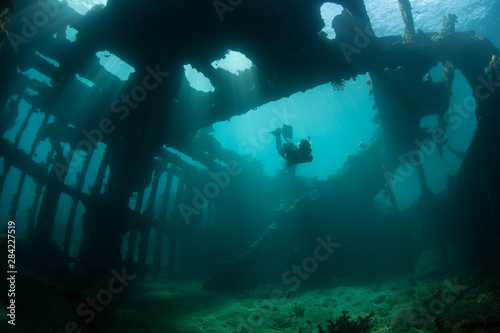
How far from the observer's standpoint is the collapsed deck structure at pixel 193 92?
683 cm

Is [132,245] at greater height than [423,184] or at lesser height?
lesser

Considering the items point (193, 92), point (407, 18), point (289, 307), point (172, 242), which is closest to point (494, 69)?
point (407, 18)

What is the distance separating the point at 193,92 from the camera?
9.96 metres

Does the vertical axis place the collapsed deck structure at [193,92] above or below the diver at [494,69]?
below

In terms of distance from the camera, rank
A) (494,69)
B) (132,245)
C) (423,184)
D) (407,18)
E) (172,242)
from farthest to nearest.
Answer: (423,184) → (172,242) → (407,18) → (132,245) → (494,69)

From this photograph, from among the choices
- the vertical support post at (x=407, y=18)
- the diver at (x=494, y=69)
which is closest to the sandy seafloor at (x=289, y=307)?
the diver at (x=494, y=69)

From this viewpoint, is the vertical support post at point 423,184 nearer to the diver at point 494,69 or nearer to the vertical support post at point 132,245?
the diver at point 494,69

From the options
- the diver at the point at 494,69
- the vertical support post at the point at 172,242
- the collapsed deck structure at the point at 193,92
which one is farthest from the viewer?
the vertical support post at the point at 172,242

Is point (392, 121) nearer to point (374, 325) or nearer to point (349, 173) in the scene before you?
point (349, 173)

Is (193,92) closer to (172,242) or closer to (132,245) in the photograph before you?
(132,245)

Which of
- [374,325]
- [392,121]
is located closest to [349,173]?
[392,121]

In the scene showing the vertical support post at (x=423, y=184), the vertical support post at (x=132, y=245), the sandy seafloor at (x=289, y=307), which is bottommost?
the sandy seafloor at (x=289, y=307)

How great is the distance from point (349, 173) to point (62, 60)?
1653cm

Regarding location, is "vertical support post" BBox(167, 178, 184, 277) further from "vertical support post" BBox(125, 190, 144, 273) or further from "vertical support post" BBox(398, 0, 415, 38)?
"vertical support post" BBox(398, 0, 415, 38)
